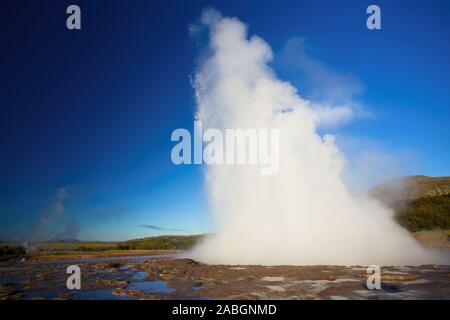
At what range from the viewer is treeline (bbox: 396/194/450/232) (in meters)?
76.2

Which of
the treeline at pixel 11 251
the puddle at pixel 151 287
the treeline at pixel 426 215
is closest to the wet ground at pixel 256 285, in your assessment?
the puddle at pixel 151 287

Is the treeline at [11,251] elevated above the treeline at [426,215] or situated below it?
below

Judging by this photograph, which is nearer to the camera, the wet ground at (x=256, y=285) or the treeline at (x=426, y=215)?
the wet ground at (x=256, y=285)

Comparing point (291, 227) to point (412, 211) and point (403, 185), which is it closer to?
point (412, 211)

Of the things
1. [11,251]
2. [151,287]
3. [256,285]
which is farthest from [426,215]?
[11,251]

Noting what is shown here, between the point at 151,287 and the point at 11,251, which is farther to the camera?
the point at 11,251

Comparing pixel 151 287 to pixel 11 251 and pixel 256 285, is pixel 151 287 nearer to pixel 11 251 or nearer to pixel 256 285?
pixel 256 285

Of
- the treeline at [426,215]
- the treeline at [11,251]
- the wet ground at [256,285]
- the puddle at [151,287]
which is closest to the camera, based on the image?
the wet ground at [256,285]

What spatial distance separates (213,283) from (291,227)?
20.2 meters

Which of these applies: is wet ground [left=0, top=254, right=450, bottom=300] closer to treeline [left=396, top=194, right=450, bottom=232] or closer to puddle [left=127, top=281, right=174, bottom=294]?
puddle [left=127, top=281, right=174, bottom=294]

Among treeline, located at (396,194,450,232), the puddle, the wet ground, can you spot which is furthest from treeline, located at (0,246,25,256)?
treeline, located at (396,194,450,232)

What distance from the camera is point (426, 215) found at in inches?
3179

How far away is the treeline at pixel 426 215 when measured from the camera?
76.2 meters

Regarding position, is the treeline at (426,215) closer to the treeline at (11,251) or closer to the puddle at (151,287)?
the puddle at (151,287)
